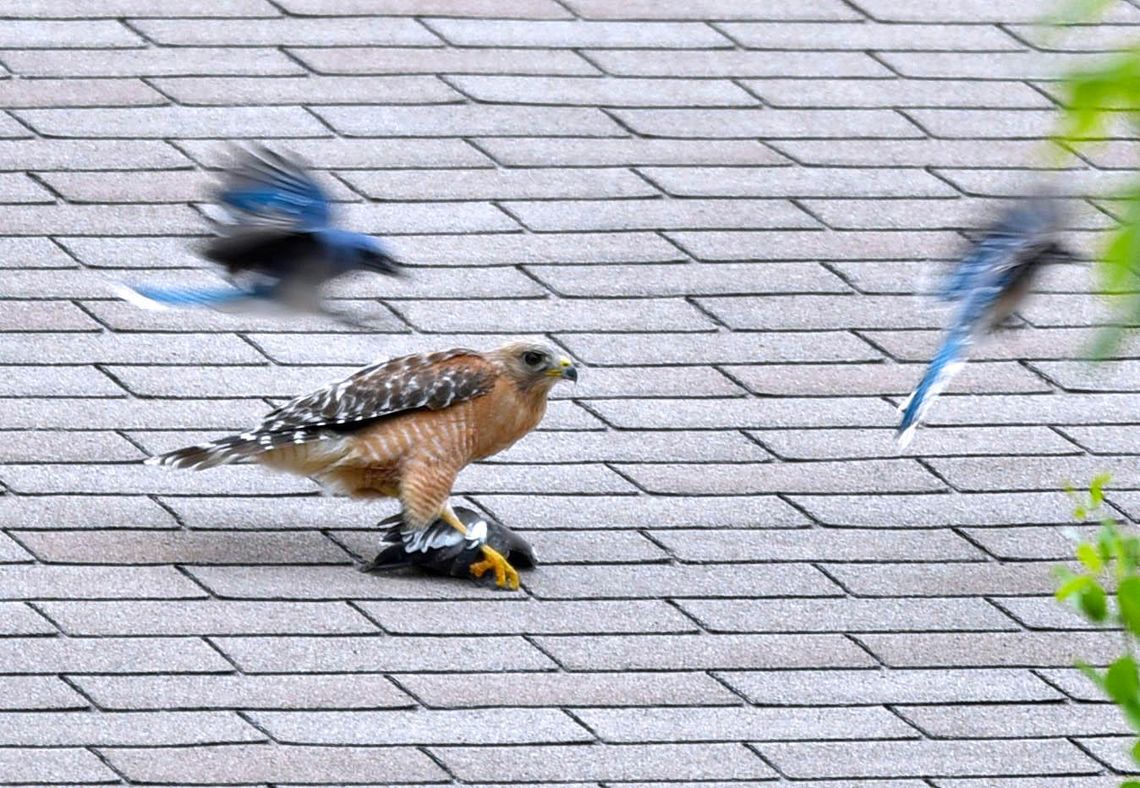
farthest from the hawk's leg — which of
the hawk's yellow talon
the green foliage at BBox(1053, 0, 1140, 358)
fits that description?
the green foliage at BBox(1053, 0, 1140, 358)

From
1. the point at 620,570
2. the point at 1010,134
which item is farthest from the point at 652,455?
the point at 1010,134

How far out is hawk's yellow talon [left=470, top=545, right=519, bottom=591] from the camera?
5.06m

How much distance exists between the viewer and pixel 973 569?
5219 mm

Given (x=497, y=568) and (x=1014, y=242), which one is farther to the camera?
(x=1014, y=242)

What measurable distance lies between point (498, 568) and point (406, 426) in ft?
1.45

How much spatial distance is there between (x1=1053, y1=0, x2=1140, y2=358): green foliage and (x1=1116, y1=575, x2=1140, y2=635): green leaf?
1.70ft

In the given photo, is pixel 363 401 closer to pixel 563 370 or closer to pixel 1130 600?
pixel 563 370

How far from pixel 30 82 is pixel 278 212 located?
158cm

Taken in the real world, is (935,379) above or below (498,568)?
above

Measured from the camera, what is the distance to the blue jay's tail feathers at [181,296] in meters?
5.39

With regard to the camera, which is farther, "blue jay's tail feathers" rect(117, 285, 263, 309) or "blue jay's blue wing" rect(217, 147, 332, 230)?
"blue jay's tail feathers" rect(117, 285, 263, 309)

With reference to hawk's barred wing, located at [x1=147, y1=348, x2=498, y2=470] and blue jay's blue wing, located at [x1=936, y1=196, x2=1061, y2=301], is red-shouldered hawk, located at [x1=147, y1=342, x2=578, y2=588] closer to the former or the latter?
hawk's barred wing, located at [x1=147, y1=348, x2=498, y2=470]

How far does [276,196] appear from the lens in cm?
524

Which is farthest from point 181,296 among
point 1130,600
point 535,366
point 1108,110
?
point 1108,110
